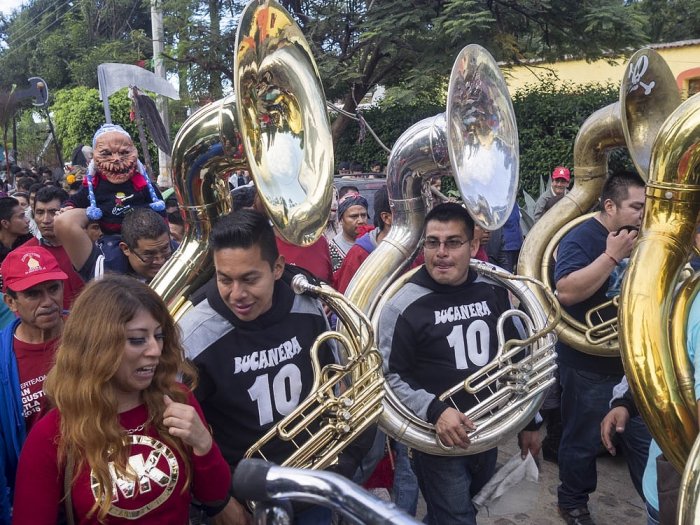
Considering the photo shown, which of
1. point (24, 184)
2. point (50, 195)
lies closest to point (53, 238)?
point (50, 195)

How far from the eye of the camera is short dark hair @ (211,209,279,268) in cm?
221

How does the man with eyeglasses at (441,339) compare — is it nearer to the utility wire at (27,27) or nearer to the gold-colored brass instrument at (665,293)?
the gold-colored brass instrument at (665,293)

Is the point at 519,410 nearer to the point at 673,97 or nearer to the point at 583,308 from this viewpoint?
the point at 583,308

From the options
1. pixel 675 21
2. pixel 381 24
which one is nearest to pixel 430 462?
pixel 381 24

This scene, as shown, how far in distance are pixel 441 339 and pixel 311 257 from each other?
1132 millimetres

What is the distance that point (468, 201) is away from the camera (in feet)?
9.04

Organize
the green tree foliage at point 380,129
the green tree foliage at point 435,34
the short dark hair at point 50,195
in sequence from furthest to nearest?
the green tree foliage at point 380,129 → the green tree foliage at point 435,34 → the short dark hair at point 50,195

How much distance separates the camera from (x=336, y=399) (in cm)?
225

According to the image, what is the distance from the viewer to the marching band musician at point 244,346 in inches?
85.6

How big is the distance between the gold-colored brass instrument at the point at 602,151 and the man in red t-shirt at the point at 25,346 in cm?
212

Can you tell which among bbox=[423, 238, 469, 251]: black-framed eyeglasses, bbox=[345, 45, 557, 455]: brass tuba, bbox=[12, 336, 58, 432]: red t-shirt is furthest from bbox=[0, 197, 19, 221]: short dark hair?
bbox=[423, 238, 469, 251]: black-framed eyeglasses

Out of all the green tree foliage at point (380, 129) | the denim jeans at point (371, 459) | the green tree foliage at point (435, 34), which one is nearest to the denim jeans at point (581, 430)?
the denim jeans at point (371, 459)

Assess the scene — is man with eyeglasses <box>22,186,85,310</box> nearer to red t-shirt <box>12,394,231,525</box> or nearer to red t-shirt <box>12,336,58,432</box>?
red t-shirt <box>12,336,58,432</box>

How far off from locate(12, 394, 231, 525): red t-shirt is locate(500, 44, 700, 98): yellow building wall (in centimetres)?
1253
